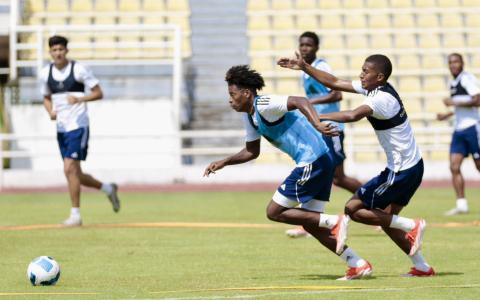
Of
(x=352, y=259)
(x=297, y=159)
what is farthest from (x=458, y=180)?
(x=352, y=259)

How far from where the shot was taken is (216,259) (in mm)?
11234

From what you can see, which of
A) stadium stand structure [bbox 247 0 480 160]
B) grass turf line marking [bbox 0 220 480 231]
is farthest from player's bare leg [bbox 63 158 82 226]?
stadium stand structure [bbox 247 0 480 160]

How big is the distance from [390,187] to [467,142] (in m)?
7.99

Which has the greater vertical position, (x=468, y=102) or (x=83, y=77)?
(x=83, y=77)

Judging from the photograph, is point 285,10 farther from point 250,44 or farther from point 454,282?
point 454,282

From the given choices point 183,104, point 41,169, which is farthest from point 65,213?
point 183,104

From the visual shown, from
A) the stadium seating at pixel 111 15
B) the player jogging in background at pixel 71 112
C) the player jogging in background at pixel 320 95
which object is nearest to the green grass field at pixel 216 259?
the player jogging in background at pixel 320 95

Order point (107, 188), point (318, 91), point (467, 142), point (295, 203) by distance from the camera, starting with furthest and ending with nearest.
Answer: point (467, 142) → point (107, 188) → point (318, 91) → point (295, 203)

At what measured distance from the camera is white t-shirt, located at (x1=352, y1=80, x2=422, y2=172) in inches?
365

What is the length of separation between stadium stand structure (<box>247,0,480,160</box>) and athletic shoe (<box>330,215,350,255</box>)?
1994 cm

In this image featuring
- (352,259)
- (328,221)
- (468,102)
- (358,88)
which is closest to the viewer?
(352,259)

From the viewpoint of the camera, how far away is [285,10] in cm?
3109

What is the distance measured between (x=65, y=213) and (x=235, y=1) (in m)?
14.9

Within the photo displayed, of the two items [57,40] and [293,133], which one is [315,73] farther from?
[57,40]
